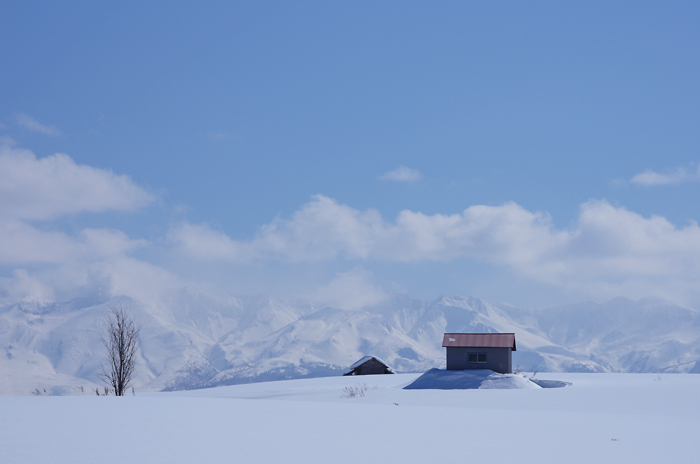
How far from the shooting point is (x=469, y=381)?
40500mm

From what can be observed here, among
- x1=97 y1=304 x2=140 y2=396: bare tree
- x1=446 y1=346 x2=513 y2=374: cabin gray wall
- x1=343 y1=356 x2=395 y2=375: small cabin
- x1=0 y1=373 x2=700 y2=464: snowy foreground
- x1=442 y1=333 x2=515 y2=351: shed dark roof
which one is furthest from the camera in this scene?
x1=343 y1=356 x2=395 y2=375: small cabin

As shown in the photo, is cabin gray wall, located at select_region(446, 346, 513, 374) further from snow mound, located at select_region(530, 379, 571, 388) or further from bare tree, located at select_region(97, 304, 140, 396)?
bare tree, located at select_region(97, 304, 140, 396)

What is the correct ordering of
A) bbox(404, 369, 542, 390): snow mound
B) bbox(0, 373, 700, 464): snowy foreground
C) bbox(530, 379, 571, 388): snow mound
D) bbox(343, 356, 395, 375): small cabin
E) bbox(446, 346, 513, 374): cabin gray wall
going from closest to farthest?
1. bbox(0, 373, 700, 464): snowy foreground
2. bbox(404, 369, 542, 390): snow mound
3. bbox(530, 379, 571, 388): snow mound
4. bbox(446, 346, 513, 374): cabin gray wall
5. bbox(343, 356, 395, 375): small cabin

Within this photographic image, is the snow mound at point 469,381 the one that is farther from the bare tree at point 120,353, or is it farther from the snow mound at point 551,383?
the bare tree at point 120,353

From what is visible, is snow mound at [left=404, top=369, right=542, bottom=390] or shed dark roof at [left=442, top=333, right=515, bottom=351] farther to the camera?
shed dark roof at [left=442, top=333, right=515, bottom=351]

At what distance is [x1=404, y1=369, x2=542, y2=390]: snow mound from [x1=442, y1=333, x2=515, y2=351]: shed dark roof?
8.09 ft

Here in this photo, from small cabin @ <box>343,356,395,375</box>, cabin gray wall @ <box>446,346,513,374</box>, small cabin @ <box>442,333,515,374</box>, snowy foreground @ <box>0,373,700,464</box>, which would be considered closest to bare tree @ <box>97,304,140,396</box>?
snowy foreground @ <box>0,373,700,464</box>

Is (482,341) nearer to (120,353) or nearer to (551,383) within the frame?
(551,383)

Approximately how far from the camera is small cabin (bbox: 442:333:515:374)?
148 feet

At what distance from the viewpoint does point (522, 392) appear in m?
31.8

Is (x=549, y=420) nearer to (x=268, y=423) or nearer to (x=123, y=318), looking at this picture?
(x=268, y=423)

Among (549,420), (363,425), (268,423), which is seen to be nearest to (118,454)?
(268,423)

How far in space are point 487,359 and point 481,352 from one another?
0.70 meters

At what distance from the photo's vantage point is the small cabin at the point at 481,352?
148 ft
